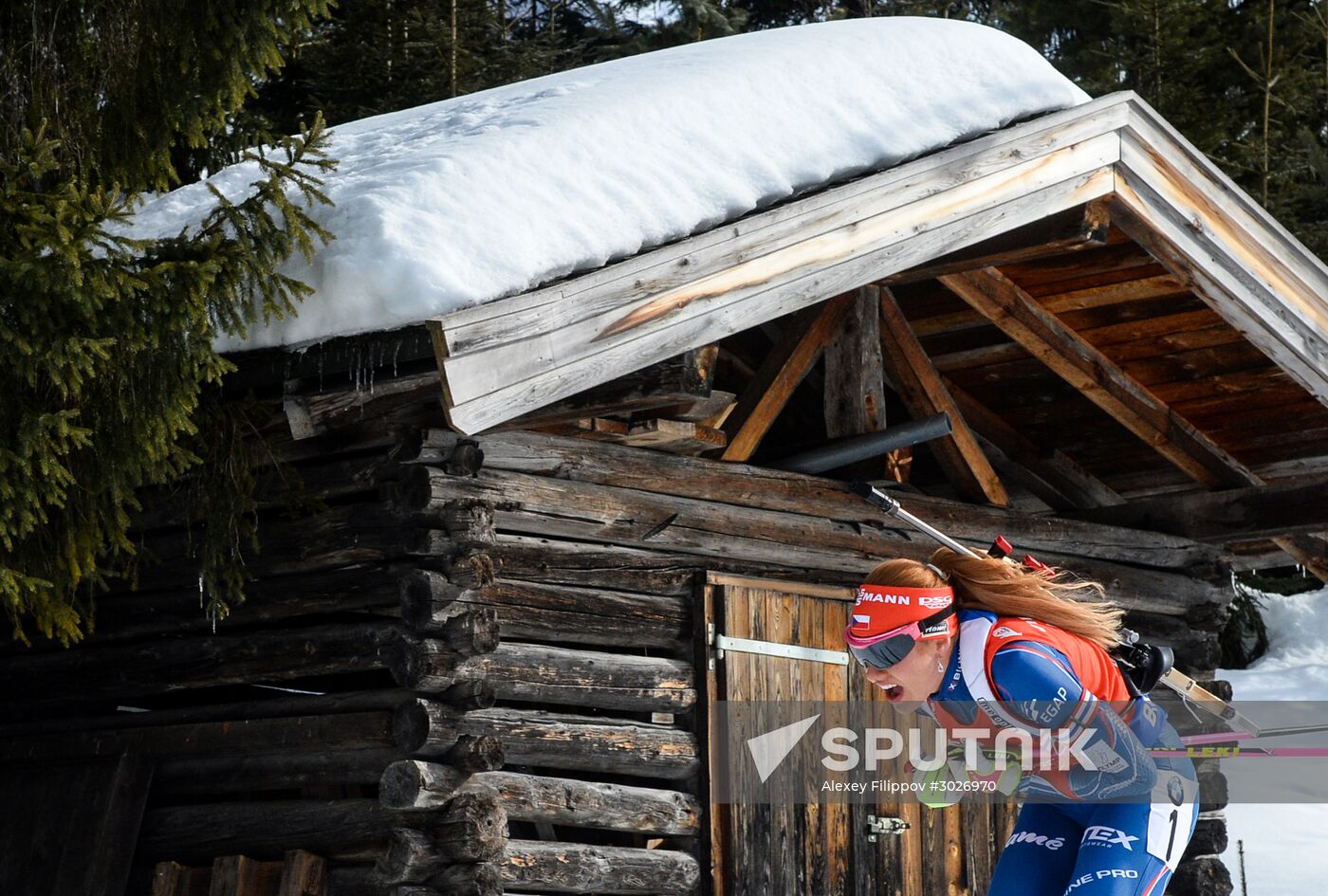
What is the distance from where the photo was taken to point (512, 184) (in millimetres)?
6238

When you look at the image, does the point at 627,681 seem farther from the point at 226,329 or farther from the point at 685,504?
the point at 226,329

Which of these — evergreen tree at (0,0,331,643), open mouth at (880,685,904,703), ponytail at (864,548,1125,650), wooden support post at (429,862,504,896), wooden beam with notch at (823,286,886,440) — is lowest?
wooden support post at (429,862,504,896)

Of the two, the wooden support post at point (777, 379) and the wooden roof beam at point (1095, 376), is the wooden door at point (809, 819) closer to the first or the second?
the wooden support post at point (777, 379)

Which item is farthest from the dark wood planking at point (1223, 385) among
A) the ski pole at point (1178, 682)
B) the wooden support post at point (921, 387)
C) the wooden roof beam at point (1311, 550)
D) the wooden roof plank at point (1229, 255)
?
the ski pole at point (1178, 682)

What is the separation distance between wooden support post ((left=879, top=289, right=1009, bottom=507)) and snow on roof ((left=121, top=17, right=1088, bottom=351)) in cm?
135

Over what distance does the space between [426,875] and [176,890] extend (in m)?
1.45

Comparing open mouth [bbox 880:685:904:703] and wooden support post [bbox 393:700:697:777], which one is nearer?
open mouth [bbox 880:685:904:703]

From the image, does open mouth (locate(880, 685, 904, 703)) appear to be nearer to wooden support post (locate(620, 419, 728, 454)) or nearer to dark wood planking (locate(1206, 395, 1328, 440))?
wooden support post (locate(620, 419, 728, 454))

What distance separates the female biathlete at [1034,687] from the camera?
441cm

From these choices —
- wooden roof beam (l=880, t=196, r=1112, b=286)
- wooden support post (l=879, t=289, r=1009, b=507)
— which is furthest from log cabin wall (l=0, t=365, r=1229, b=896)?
wooden roof beam (l=880, t=196, r=1112, b=286)

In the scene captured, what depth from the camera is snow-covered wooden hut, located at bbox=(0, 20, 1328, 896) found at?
6164mm

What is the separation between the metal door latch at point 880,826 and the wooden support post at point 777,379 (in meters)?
1.99

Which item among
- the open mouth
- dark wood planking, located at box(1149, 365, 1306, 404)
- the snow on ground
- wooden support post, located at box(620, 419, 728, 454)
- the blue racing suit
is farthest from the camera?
the snow on ground

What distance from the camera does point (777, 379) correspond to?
320 inches
